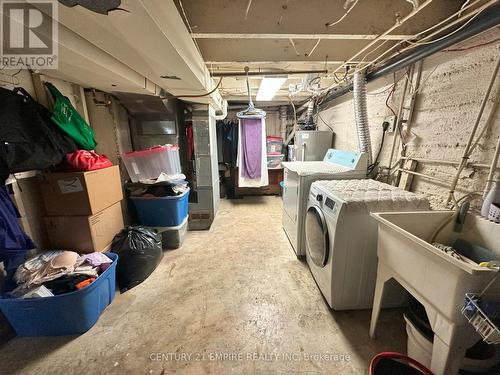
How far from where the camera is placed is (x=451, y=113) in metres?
1.42

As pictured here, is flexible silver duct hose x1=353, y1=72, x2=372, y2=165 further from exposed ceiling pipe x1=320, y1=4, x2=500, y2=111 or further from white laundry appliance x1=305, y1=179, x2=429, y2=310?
white laundry appliance x1=305, y1=179, x2=429, y2=310

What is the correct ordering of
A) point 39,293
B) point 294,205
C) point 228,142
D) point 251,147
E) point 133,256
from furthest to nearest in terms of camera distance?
1. point 228,142
2. point 251,147
3. point 294,205
4. point 133,256
5. point 39,293

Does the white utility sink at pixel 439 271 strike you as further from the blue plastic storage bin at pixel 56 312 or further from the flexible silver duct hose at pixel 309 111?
the flexible silver duct hose at pixel 309 111

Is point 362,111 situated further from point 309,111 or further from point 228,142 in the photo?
point 228,142

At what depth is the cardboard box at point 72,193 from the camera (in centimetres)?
156

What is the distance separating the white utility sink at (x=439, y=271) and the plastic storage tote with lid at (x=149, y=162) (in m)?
2.25

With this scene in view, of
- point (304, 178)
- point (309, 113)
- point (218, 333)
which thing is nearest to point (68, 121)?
point (218, 333)

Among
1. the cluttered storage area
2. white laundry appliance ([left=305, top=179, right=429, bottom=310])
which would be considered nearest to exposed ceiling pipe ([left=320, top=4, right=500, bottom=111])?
the cluttered storage area

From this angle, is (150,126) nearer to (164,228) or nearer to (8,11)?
(164,228)

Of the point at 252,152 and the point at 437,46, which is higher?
the point at 437,46

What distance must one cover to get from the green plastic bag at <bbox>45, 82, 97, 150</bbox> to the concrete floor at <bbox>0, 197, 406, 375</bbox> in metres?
1.38

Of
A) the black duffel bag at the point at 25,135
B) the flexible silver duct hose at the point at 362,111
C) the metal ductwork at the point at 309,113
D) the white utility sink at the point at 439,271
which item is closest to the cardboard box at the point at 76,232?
the black duffel bag at the point at 25,135

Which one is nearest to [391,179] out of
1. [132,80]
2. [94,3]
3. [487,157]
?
[487,157]

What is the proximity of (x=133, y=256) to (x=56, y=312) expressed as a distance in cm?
58
